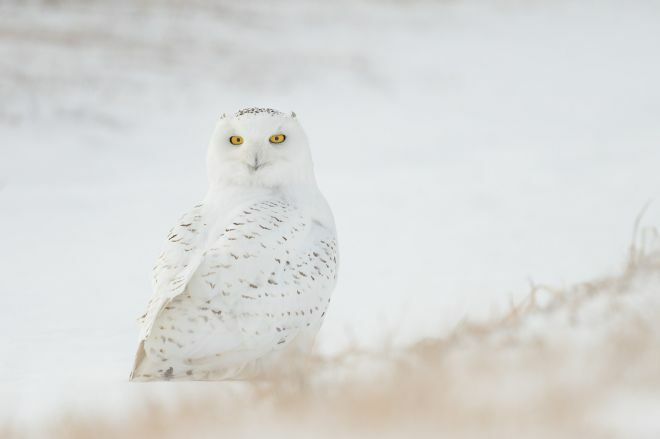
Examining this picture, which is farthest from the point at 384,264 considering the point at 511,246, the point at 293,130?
the point at 293,130

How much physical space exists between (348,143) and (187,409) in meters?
6.67

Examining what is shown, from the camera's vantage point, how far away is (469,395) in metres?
1.42

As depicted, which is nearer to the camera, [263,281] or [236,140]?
[263,281]

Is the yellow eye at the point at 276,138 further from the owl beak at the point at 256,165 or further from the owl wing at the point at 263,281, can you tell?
the owl wing at the point at 263,281

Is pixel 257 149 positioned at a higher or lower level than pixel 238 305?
higher

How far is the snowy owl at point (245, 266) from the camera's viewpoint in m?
2.63

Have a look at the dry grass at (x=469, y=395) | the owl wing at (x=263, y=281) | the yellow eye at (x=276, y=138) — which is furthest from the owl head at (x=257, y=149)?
the dry grass at (x=469, y=395)

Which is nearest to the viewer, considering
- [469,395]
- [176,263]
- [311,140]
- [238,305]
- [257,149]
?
[469,395]

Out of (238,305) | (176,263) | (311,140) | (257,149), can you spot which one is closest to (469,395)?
(238,305)

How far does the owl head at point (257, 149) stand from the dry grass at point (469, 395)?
1.25 meters

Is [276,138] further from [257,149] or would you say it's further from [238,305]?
[238,305]

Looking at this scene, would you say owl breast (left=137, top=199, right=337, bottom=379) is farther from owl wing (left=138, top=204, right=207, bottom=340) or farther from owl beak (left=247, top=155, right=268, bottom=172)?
owl beak (left=247, top=155, right=268, bottom=172)

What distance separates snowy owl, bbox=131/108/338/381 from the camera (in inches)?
104

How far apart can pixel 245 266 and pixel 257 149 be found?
449 mm
